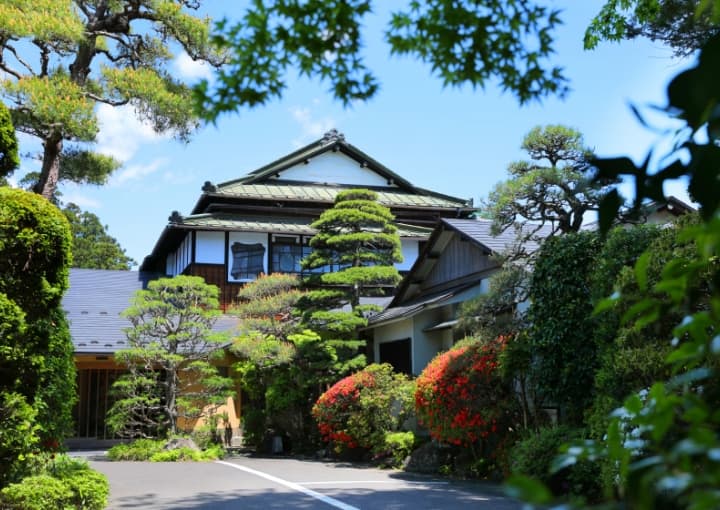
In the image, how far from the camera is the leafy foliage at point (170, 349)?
16.4 m

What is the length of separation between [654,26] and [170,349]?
40.5 feet

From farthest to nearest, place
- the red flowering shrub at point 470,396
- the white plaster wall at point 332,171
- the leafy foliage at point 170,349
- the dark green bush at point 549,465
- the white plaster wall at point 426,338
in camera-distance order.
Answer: the white plaster wall at point 332,171, the leafy foliage at point 170,349, the white plaster wall at point 426,338, the red flowering shrub at point 470,396, the dark green bush at point 549,465

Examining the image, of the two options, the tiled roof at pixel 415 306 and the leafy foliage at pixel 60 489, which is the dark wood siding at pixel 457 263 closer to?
the tiled roof at pixel 415 306

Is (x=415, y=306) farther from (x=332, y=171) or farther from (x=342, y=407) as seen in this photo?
(x=332, y=171)

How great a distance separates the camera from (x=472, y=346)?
11883 millimetres

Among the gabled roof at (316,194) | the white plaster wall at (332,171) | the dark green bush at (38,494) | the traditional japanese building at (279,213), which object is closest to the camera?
the dark green bush at (38,494)

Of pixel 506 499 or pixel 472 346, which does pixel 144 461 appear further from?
pixel 506 499

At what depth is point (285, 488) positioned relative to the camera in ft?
35.0

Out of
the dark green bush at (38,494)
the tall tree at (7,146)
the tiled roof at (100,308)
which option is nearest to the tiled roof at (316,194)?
the tiled roof at (100,308)

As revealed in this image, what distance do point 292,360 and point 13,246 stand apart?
33.8 feet

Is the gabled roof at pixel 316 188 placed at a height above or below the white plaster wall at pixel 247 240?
above

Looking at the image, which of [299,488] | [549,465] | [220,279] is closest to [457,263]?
[299,488]

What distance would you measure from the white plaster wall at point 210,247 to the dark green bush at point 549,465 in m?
14.7

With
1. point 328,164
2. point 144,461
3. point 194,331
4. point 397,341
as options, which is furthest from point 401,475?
point 328,164
